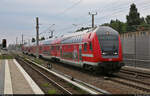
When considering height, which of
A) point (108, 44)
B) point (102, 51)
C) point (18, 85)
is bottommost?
point (18, 85)

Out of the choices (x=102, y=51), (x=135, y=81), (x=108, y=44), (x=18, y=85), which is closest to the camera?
(x=18, y=85)

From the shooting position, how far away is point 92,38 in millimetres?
15172

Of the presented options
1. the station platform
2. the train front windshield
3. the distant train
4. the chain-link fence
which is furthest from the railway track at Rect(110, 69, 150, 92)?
the chain-link fence

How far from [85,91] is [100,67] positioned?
5400 millimetres

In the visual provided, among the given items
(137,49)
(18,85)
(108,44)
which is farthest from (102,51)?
(137,49)

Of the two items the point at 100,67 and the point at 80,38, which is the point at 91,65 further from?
the point at 80,38

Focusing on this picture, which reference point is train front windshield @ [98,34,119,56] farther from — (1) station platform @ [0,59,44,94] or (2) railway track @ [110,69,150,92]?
(1) station platform @ [0,59,44,94]

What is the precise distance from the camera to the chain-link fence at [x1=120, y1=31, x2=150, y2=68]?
2033 cm

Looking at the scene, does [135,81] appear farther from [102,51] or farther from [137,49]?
[137,49]

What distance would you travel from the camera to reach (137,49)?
2183 cm

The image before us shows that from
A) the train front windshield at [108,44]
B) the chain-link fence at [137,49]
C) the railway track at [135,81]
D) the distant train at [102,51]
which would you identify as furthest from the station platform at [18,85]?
the chain-link fence at [137,49]

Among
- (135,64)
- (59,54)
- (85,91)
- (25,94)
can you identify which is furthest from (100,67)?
(59,54)

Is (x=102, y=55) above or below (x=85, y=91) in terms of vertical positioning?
above

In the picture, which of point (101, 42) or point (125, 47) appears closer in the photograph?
point (101, 42)
